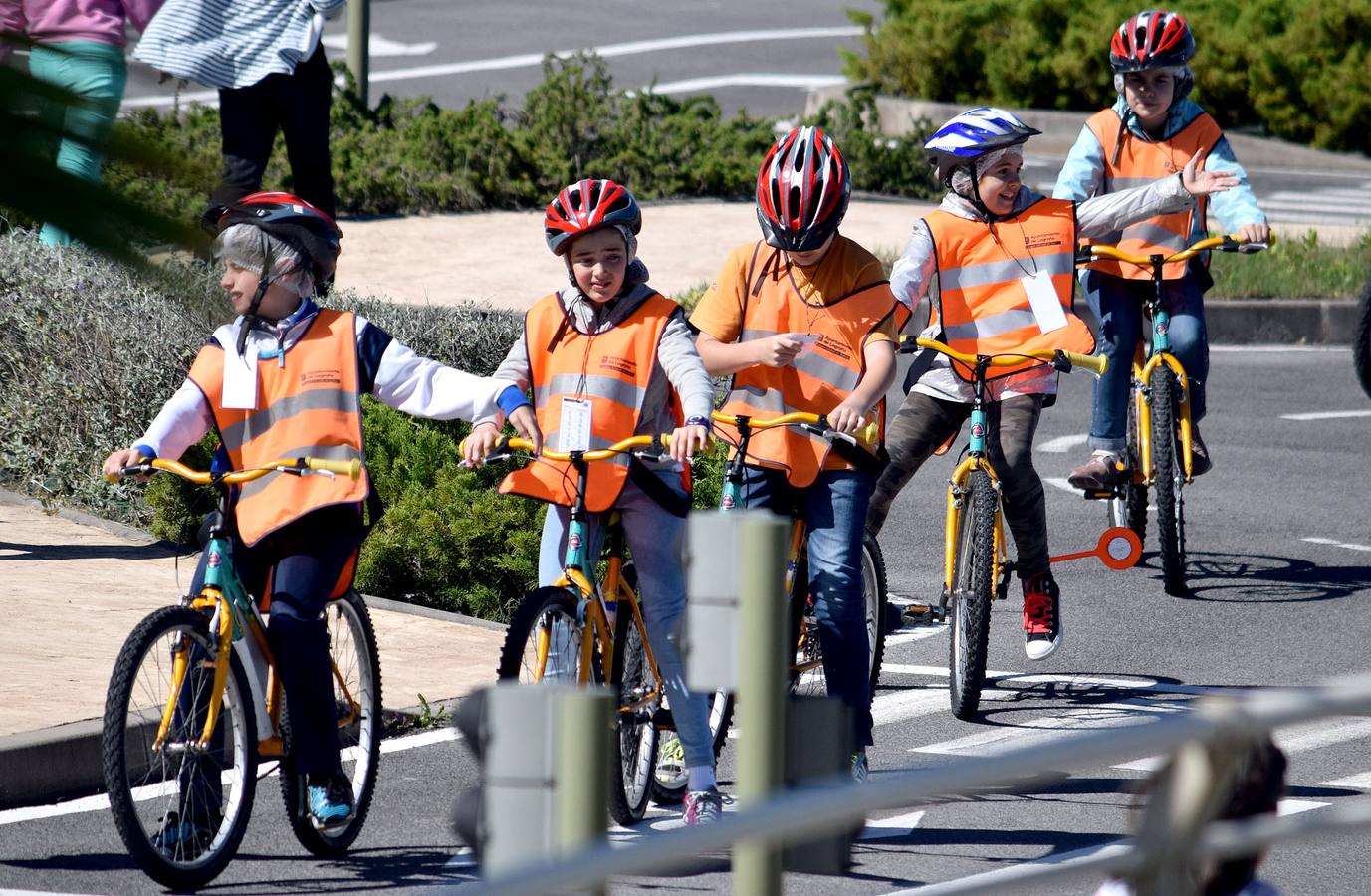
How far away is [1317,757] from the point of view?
257 inches

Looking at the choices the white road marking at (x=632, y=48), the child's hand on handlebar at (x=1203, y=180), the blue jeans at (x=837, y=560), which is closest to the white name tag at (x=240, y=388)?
the blue jeans at (x=837, y=560)

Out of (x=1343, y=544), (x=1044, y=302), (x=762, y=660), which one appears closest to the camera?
(x=762, y=660)

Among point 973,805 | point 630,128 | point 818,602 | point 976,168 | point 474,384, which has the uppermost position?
point 630,128

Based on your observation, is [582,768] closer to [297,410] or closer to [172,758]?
[172,758]

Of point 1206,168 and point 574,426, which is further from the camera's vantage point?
point 1206,168

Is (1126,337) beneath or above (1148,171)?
beneath

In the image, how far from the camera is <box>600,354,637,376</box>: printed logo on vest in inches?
226

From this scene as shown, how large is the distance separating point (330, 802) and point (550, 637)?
695 millimetres

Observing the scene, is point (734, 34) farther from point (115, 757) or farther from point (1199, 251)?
point (115, 757)

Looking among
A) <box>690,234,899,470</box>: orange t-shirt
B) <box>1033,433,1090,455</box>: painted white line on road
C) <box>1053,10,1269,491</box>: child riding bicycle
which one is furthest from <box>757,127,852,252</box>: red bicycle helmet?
<box>1033,433,1090,455</box>: painted white line on road

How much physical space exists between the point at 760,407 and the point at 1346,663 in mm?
2846

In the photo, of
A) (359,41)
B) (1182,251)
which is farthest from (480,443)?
(359,41)

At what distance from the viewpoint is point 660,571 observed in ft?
18.8

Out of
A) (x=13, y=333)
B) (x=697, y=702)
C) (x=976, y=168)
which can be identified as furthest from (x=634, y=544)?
(x=13, y=333)
